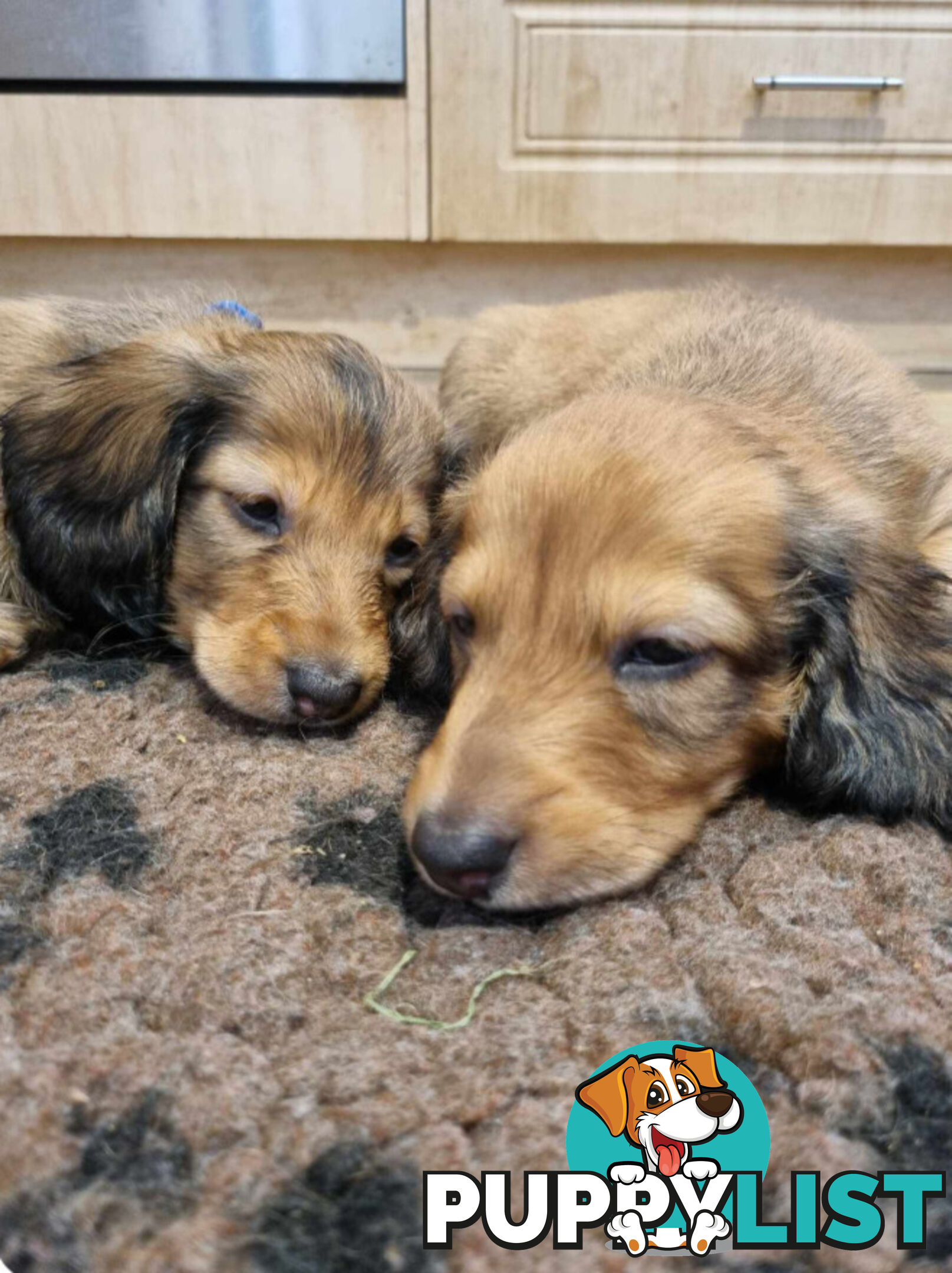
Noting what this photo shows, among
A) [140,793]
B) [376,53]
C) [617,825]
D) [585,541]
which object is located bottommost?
[140,793]

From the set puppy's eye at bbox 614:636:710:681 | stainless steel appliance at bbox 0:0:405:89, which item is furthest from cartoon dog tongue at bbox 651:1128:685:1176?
stainless steel appliance at bbox 0:0:405:89

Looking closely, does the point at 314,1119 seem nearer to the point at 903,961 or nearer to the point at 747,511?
the point at 903,961

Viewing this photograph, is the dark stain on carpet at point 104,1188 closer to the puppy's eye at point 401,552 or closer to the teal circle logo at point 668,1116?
the teal circle logo at point 668,1116

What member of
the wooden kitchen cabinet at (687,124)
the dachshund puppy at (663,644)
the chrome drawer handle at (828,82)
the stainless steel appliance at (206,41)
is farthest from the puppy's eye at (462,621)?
the chrome drawer handle at (828,82)

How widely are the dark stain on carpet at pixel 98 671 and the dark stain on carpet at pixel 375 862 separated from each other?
25.9 inches

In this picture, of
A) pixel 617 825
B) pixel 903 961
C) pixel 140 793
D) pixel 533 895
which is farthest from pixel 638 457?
pixel 140 793

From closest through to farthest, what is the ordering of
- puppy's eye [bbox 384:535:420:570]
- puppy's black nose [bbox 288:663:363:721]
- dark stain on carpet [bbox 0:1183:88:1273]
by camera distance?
dark stain on carpet [bbox 0:1183:88:1273] < puppy's black nose [bbox 288:663:363:721] < puppy's eye [bbox 384:535:420:570]

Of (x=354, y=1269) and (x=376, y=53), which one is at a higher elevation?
(x=376, y=53)

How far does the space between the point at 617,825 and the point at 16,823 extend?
95cm

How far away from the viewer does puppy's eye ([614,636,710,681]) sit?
5.62 feet

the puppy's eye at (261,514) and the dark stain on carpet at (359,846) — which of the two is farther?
the puppy's eye at (261,514)

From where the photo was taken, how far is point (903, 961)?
→ 153 cm

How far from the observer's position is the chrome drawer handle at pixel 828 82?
4.07m

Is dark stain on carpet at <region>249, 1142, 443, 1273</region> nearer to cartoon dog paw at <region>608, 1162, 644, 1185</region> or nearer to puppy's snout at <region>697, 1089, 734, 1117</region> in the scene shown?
cartoon dog paw at <region>608, 1162, 644, 1185</region>
